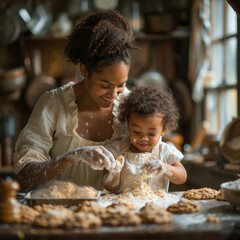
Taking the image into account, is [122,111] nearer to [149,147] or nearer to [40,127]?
[149,147]

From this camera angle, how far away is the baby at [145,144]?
2.08 metres

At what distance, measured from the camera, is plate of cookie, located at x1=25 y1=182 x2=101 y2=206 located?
167 centimetres

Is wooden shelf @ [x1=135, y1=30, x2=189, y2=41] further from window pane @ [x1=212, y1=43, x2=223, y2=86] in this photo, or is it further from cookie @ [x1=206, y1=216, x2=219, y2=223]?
cookie @ [x1=206, y1=216, x2=219, y2=223]

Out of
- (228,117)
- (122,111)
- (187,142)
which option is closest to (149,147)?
(122,111)

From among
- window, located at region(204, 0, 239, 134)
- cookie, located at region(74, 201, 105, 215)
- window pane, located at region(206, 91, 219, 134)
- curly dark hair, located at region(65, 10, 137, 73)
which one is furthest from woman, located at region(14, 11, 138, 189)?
window pane, located at region(206, 91, 219, 134)

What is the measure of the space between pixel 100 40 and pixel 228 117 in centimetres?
254

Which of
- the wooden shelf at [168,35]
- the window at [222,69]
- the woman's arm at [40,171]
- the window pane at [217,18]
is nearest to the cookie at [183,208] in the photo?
the woman's arm at [40,171]

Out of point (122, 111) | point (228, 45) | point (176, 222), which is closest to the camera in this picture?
point (176, 222)

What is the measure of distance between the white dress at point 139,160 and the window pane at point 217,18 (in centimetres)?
257

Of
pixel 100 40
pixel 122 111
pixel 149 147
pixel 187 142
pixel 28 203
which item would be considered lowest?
pixel 187 142

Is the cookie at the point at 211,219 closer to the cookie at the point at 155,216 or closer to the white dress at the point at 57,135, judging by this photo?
the cookie at the point at 155,216

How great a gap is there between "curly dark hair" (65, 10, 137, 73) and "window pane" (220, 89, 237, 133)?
7.17 ft

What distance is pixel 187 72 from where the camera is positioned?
5.27m

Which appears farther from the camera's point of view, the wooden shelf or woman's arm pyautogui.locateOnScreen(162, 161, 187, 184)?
the wooden shelf
